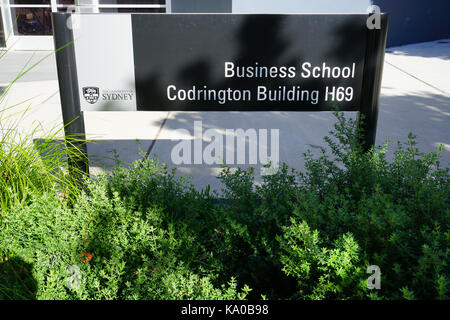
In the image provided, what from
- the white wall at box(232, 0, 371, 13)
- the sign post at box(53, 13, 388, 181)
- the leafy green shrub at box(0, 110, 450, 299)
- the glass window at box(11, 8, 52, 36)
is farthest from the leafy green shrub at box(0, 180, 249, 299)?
the glass window at box(11, 8, 52, 36)

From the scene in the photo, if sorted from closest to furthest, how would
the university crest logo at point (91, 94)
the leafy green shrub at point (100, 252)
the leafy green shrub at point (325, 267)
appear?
1. the leafy green shrub at point (325, 267)
2. the leafy green shrub at point (100, 252)
3. the university crest logo at point (91, 94)

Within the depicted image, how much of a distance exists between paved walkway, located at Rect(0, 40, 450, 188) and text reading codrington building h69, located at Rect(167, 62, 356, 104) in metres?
1.08

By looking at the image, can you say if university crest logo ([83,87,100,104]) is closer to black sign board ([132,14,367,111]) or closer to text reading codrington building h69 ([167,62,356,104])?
black sign board ([132,14,367,111])

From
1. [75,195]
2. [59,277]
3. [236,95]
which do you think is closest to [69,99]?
[75,195]

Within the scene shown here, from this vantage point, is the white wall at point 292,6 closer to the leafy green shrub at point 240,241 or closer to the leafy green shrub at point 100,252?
the leafy green shrub at point 240,241

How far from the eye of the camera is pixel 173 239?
2498mm

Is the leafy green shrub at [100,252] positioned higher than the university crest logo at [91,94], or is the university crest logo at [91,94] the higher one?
the university crest logo at [91,94]

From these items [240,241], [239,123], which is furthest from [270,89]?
[239,123]

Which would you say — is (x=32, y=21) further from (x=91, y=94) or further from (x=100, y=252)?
(x=100, y=252)

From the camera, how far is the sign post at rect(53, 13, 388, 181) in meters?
3.09

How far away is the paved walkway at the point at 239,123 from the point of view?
5000 mm

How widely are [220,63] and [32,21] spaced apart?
543 inches

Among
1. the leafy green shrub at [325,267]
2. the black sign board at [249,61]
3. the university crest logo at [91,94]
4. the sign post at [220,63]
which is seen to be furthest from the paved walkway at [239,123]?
the leafy green shrub at [325,267]

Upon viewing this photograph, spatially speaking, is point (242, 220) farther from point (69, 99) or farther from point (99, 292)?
point (69, 99)
